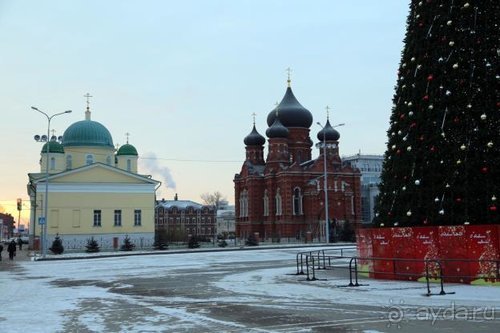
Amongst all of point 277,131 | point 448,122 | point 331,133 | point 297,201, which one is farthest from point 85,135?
point 448,122

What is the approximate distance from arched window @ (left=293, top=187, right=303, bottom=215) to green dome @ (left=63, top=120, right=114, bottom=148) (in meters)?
25.2

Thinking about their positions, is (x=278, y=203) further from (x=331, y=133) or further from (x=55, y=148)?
(x=55, y=148)

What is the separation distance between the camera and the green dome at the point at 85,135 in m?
65.8

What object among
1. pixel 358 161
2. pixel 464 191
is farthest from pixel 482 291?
pixel 358 161

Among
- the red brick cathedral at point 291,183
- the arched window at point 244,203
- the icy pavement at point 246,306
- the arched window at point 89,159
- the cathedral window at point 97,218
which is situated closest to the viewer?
the icy pavement at point 246,306

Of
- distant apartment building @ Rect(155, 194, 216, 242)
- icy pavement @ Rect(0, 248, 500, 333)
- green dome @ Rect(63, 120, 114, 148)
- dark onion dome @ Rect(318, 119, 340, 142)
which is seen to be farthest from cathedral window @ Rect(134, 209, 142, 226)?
distant apartment building @ Rect(155, 194, 216, 242)

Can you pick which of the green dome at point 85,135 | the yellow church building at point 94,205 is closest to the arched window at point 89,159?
the green dome at point 85,135

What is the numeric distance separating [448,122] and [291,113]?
6218cm

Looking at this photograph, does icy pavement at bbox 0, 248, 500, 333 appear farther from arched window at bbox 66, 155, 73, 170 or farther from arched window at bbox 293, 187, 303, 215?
arched window at bbox 293, 187, 303, 215

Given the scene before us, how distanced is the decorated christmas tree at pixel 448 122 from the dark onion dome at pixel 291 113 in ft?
197

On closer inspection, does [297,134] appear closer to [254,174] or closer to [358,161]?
[254,174]

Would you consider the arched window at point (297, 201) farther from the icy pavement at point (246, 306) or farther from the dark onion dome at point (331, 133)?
the icy pavement at point (246, 306)

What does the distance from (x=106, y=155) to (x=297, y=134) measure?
2847 centimetres

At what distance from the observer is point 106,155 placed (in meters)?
66.2
